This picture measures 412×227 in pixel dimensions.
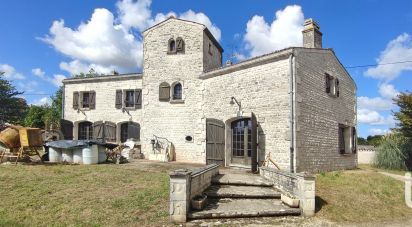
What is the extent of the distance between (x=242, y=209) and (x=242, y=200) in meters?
0.77

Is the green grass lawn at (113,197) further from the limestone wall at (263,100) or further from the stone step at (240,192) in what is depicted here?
the limestone wall at (263,100)

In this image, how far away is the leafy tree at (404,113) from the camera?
1855 centimetres

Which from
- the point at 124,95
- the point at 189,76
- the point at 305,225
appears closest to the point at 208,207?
the point at 305,225

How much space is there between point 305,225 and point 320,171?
6271mm

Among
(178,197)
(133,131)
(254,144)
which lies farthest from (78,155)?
(178,197)

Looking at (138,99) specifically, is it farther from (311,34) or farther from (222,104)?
(311,34)

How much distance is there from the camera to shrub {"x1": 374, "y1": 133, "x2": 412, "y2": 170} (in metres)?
17.7

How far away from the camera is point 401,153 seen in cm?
1784

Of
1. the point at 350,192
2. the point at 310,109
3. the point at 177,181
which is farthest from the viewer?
the point at 310,109

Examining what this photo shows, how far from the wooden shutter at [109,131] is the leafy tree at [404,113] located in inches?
686

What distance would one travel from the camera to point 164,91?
1584 cm

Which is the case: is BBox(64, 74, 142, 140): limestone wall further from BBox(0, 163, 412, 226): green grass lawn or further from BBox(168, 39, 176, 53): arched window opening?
BBox(0, 163, 412, 226): green grass lawn

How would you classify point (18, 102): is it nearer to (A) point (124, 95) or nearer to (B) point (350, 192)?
(A) point (124, 95)

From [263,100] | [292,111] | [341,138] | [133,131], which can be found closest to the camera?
[292,111]
